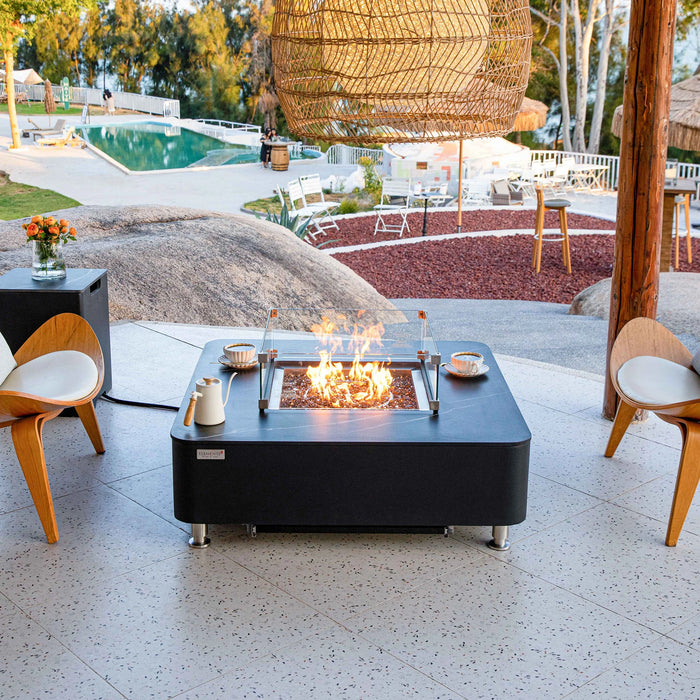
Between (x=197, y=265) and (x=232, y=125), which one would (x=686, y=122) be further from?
(x=232, y=125)

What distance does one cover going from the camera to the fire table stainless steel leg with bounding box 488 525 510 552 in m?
3.16

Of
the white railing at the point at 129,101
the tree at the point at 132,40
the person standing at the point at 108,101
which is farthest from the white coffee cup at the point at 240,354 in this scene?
the tree at the point at 132,40

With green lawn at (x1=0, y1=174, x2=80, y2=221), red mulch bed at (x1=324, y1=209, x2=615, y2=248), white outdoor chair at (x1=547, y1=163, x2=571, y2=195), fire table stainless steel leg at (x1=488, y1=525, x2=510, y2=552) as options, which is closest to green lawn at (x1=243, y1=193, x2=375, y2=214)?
red mulch bed at (x1=324, y1=209, x2=615, y2=248)

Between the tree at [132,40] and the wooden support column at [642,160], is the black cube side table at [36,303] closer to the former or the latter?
the wooden support column at [642,160]

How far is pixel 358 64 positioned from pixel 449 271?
834 centimetres

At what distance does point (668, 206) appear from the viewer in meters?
8.81

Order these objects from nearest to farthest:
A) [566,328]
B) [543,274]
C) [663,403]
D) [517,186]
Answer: [663,403] < [566,328] < [543,274] < [517,186]

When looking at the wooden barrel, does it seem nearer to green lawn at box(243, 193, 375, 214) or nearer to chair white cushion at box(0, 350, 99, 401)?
green lawn at box(243, 193, 375, 214)

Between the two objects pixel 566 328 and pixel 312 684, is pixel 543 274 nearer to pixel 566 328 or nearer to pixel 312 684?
pixel 566 328

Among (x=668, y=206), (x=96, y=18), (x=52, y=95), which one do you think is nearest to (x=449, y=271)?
(x=668, y=206)

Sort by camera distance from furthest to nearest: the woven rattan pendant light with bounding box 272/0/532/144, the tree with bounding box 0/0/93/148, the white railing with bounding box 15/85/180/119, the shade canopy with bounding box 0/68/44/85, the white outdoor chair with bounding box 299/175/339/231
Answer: the white railing with bounding box 15/85/180/119, the shade canopy with bounding box 0/68/44/85, the tree with bounding box 0/0/93/148, the white outdoor chair with bounding box 299/175/339/231, the woven rattan pendant light with bounding box 272/0/532/144

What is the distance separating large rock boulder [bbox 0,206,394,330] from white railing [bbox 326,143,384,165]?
12.0m

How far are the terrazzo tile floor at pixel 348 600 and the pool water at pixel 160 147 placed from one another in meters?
18.2

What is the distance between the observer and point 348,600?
9.38 ft
